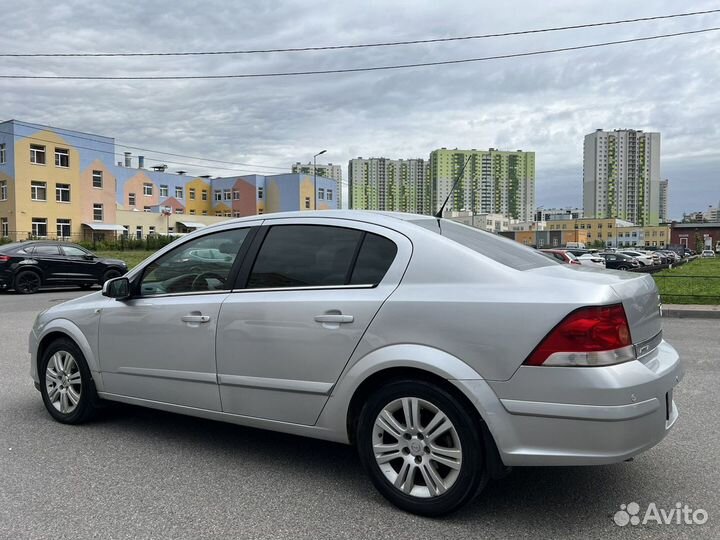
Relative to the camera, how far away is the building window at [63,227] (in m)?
50.0

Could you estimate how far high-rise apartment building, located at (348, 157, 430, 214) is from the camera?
70.7m

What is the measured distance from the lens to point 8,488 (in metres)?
3.43

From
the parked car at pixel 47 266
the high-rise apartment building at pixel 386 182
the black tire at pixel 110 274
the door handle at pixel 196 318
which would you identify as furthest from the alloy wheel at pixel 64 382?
the high-rise apartment building at pixel 386 182

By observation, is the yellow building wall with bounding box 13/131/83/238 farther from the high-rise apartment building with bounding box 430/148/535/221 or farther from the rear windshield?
the rear windshield

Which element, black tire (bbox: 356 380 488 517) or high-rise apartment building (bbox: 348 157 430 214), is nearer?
black tire (bbox: 356 380 488 517)

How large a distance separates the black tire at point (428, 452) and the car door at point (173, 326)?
113 cm

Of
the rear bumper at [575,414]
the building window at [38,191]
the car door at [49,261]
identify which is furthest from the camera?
the building window at [38,191]

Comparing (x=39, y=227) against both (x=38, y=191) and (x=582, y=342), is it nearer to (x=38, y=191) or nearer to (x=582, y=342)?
(x=38, y=191)

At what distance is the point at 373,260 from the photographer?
Answer: 3.37 m

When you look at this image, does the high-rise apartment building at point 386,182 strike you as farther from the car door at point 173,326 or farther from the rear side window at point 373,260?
the rear side window at point 373,260

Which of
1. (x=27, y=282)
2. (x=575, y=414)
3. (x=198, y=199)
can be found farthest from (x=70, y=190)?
(x=575, y=414)

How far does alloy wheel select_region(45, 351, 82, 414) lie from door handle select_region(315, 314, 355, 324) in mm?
2336

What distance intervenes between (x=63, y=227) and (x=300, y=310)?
176 ft

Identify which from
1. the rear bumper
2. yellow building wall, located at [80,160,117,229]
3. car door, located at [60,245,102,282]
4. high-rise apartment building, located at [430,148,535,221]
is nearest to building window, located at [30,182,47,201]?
yellow building wall, located at [80,160,117,229]
